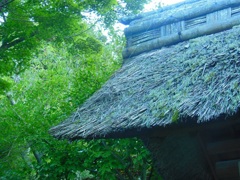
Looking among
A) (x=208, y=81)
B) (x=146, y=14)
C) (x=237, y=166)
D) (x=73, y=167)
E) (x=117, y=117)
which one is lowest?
(x=73, y=167)

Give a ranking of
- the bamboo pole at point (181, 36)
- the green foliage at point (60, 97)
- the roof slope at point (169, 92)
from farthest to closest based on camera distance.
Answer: the green foliage at point (60, 97) → the bamboo pole at point (181, 36) → the roof slope at point (169, 92)

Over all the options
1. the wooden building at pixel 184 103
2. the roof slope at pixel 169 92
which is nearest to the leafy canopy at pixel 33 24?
the wooden building at pixel 184 103

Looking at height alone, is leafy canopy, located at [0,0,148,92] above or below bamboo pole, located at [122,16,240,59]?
above

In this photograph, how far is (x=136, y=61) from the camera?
4.71m

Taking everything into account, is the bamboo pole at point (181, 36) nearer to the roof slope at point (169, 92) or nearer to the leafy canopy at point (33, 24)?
the roof slope at point (169, 92)

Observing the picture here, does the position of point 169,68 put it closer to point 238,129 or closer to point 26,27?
point 238,129

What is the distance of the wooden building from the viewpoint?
255 centimetres

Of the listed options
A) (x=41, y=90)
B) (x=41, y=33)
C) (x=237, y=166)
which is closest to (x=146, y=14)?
(x=41, y=33)

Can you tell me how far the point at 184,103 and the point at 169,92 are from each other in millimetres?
434

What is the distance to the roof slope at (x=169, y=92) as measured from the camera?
2488 mm

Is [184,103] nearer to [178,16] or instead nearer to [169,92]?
[169,92]

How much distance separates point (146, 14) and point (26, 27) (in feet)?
7.75

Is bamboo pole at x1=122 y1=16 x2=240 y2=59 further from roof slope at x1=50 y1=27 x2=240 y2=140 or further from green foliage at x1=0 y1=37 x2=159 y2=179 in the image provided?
green foliage at x1=0 y1=37 x2=159 y2=179

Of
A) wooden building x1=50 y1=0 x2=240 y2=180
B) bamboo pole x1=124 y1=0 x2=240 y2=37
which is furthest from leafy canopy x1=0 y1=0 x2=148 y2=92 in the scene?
wooden building x1=50 y1=0 x2=240 y2=180
